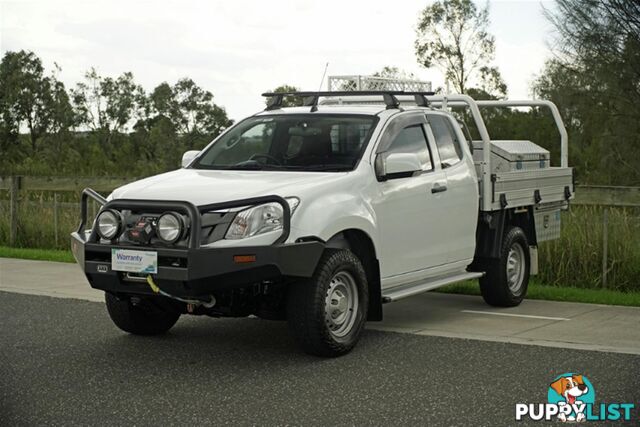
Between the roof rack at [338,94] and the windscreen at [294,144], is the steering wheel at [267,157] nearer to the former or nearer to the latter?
the windscreen at [294,144]

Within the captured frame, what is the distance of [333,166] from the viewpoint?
9031 millimetres

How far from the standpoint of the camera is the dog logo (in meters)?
6.70

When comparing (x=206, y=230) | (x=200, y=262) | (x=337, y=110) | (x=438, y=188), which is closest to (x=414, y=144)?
(x=438, y=188)

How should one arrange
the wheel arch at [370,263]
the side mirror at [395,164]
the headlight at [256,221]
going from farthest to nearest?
the side mirror at [395,164] → the wheel arch at [370,263] → the headlight at [256,221]

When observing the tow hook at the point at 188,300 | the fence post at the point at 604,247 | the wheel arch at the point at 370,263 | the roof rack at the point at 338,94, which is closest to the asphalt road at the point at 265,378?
the wheel arch at the point at 370,263

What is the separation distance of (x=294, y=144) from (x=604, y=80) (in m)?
33.6

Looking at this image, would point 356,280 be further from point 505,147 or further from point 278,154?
point 505,147

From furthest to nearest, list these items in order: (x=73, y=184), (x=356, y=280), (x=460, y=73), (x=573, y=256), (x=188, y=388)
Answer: (x=460, y=73) < (x=73, y=184) < (x=573, y=256) < (x=356, y=280) < (x=188, y=388)

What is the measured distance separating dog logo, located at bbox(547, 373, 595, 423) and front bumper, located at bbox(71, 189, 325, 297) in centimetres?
196

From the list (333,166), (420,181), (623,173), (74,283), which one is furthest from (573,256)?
(623,173)

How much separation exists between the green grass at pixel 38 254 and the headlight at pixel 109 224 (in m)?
7.33

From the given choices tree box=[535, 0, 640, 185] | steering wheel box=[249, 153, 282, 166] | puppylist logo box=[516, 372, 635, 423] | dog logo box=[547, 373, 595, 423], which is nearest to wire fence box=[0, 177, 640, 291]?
steering wheel box=[249, 153, 282, 166]

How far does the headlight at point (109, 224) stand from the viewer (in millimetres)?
8078

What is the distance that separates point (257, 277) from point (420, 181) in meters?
2.37
